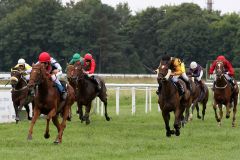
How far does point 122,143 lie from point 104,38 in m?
63.9

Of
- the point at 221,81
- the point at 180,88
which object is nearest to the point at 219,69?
the point at 221,81

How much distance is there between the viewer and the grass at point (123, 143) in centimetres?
1101

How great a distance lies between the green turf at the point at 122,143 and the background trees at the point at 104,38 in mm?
54019

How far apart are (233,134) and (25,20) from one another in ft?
204

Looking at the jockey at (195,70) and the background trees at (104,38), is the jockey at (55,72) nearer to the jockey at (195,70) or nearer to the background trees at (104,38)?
the jockey at (195,70)

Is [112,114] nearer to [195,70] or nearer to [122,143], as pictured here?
[195,70]

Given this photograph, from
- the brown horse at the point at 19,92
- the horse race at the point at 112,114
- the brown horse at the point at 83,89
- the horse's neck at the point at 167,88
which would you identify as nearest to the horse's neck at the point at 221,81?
the horse race at the point at 112,114

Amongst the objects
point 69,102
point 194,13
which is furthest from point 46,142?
point 194,13

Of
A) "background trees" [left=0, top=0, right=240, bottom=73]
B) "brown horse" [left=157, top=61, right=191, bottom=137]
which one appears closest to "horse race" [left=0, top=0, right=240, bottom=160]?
"brown horse" [left=157, top=61, right=191, bottom=137]

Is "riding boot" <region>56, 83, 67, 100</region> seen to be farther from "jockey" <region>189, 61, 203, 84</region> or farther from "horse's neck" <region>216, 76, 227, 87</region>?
"jockey" <region>189, 61, 203, 84</region>

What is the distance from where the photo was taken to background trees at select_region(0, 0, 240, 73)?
72.5 meters

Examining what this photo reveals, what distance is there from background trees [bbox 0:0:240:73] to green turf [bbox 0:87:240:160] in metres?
54.0

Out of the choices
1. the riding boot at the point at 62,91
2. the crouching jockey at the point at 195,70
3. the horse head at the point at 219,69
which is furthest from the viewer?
the crouching jockey at the point at 195,70

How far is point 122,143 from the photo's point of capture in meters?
12.8
